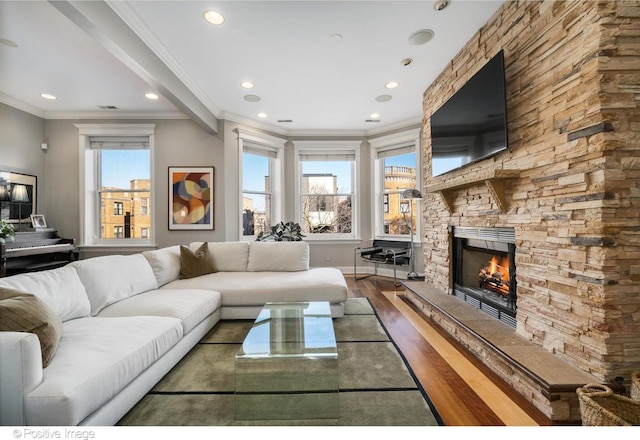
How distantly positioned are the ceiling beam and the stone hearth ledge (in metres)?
3.69

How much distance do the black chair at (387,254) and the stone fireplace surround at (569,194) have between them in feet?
7.07

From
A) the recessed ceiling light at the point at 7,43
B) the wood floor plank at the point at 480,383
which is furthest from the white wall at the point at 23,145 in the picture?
the wood floor plank at the point at 480,383

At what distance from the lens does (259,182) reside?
204 inches

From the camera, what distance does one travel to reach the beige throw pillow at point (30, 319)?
1249mm

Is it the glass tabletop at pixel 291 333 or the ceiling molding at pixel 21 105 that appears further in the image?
the ceiling molding at pixel 21 105

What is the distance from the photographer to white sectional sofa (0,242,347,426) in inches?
43.2

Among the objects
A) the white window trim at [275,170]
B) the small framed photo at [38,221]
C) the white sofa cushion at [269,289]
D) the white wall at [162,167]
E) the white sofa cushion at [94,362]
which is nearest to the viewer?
the white sofa cushion at [94,362]

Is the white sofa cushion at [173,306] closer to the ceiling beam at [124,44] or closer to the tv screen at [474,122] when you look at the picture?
the ceiling beam at [124,44]

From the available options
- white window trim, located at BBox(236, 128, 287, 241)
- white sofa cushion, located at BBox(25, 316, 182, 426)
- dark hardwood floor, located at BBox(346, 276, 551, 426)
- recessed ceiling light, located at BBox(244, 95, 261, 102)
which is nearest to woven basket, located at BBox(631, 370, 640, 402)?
dark hardwood floor, located at BBox(346, 276, 551, 426)

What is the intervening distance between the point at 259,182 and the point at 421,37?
348cm

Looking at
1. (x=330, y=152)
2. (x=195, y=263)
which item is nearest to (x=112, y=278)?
(x=195, y=263)

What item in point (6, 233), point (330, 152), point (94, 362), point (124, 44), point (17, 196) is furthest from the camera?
point (330, 152)

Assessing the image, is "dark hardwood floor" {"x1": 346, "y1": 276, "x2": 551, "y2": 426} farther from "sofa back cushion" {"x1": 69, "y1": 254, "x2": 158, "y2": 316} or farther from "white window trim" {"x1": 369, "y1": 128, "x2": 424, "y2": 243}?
"sofa back cushion" {"x1": 69, "y1": 254, "x2": 158, "y2": 316}

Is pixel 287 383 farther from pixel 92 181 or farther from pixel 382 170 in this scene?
pixel 92 181
